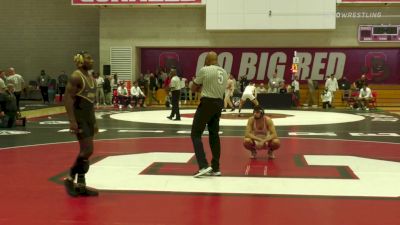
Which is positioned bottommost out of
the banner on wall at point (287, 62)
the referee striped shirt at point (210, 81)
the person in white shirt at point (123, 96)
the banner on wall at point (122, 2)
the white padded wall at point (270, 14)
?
the person in white shirt at point (123, 96)

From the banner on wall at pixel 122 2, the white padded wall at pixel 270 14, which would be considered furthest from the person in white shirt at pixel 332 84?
the banner on wall at pixel 122 2

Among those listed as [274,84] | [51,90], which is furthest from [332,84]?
[51,90]

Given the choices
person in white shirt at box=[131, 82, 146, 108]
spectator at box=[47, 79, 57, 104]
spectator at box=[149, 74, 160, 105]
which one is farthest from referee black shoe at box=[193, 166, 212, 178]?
spectator at box=[47, 79, 57, 104]

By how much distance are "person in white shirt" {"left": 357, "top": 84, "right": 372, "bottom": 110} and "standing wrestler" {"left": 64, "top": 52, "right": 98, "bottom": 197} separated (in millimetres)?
22130

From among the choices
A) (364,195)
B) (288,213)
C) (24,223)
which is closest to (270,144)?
(364,195)

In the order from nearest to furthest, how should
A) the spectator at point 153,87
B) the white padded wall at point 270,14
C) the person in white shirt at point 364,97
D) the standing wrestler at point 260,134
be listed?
1. the standing wrestler at point 260,134
2. the person in white shirt at point 364,97
3. the white padded wall at point 270,14
4. the spectator at point 153,87

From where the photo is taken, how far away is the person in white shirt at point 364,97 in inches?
1051

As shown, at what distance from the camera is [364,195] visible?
6.55 metres

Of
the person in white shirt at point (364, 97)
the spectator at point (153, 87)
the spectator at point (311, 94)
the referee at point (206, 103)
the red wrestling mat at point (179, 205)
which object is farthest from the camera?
the spectator at point (153, 87)

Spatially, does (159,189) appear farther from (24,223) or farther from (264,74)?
(264,74)

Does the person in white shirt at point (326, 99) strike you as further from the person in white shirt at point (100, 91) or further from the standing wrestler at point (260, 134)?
the standing wrestler at point (260, 134)

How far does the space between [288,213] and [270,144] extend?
3721 millimetres

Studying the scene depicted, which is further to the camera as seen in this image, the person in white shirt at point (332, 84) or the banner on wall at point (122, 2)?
the banner on wall at point (122, 2)

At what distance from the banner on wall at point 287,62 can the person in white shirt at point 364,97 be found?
5.90 metres
